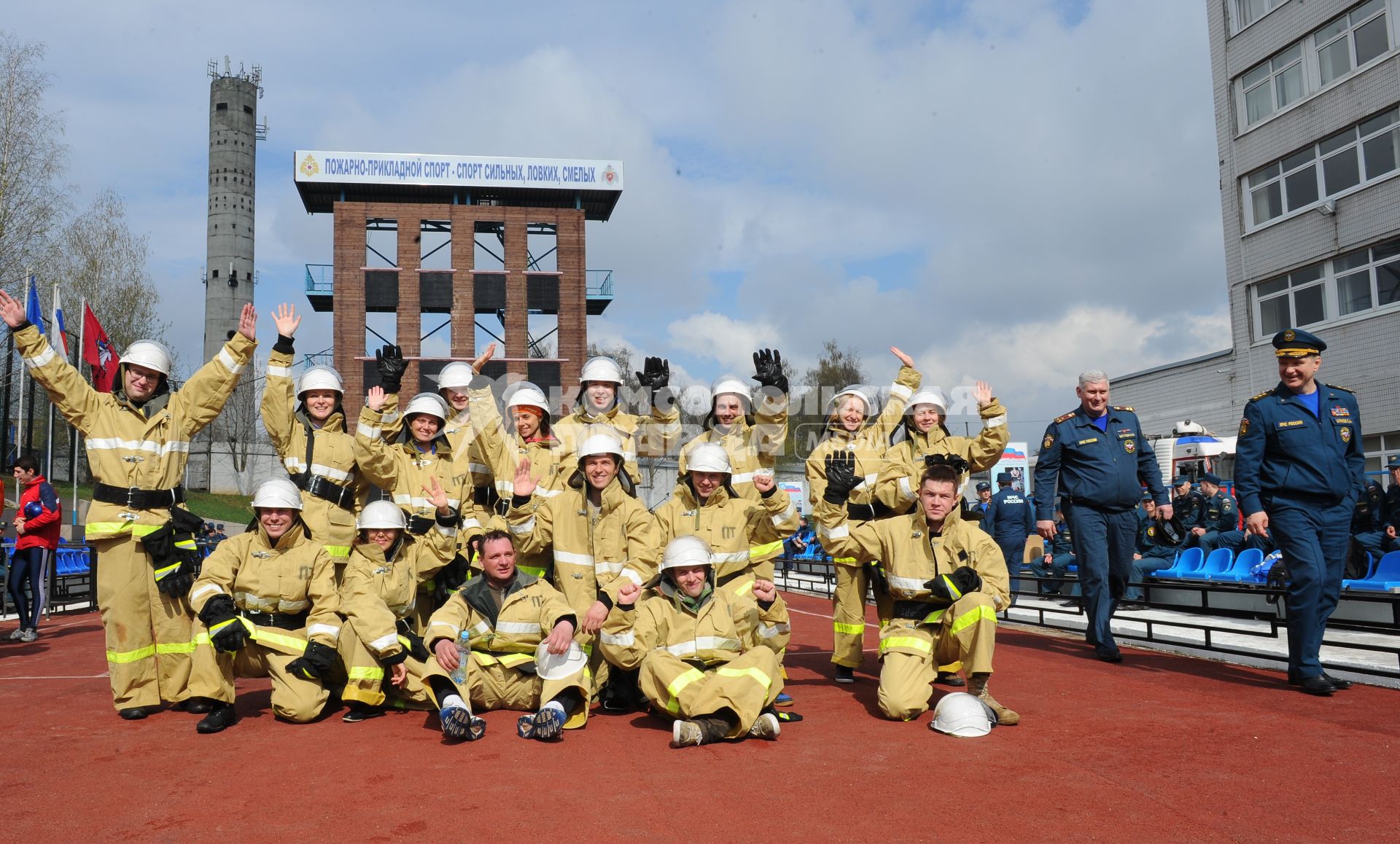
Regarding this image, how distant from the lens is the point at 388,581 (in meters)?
6.39

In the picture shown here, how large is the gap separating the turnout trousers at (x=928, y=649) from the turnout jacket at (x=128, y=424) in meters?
4.71

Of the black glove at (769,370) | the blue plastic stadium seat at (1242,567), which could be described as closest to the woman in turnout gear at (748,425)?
the black glove at (769,370)

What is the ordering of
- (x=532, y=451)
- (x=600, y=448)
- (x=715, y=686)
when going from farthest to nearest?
1. (x=532, y=451)
2. (x=600, y=448)
3. (x=715, y=686)

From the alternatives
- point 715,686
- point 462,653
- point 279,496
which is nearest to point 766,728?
point 715,686

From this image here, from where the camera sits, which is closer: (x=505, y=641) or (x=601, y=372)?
(x=505, y=641)

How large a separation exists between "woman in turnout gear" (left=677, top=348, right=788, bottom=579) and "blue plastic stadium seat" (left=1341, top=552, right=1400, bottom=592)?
239 inches

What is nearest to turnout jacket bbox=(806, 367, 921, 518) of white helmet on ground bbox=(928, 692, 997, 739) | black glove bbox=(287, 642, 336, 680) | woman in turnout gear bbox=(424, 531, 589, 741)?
white helmet on ground bbox=(928, 692, 997, 739)

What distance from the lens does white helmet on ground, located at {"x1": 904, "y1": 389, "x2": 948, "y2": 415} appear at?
7.31m

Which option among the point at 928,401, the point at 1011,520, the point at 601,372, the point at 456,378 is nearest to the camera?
the point at 928,401

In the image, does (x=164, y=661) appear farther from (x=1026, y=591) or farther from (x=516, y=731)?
(x=1026, y=591)

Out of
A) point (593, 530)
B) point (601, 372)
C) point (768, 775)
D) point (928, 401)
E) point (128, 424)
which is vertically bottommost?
point (768, 775)

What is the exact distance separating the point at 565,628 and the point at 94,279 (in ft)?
139

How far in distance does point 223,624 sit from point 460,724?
5.60 feet

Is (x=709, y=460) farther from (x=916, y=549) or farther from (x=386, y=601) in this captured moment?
(x=386, y=601)
